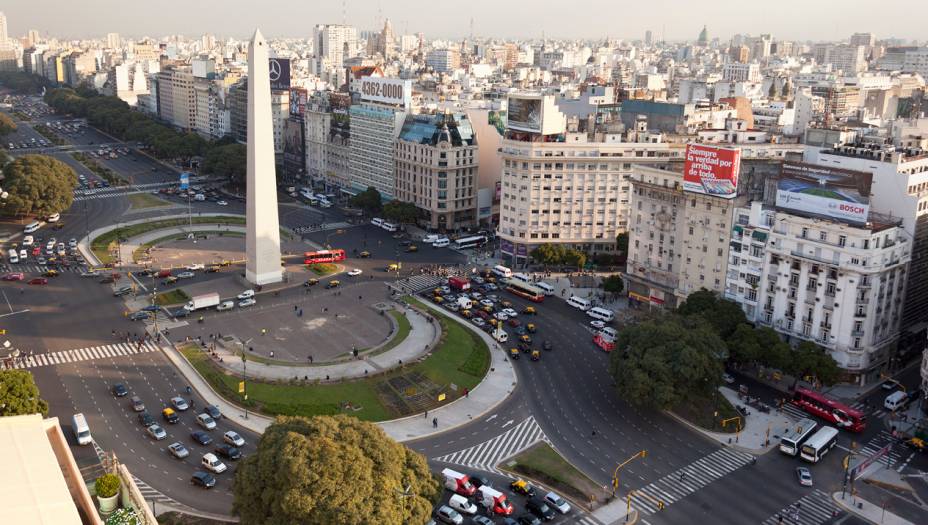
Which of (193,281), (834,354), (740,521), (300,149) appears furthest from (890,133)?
(300,149)

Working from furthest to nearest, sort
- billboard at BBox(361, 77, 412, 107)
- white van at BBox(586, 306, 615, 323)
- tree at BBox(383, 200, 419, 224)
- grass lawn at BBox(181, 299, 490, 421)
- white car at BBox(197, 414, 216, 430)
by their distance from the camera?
1. billboard at BBox(361, 77, 412, 107)
2. tree at BBox(383, 200, 419, 224)
3. white van at BBox(586, 306, 615, 323)
4. grass lawn at BBox(181, 299, 490, 421)
5. white car at BBox(197, 414, 216, 430)

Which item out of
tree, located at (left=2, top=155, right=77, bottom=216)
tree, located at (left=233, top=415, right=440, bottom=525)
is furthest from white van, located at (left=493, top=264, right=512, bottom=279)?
tree, located at (left=2, top=155, right=77, bottom=216)

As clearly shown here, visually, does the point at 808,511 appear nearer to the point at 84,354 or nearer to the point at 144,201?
the point at 84,354

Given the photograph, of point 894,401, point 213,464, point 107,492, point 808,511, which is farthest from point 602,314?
point 107,492

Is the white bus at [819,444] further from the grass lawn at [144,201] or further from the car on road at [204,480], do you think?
the grass lawn at [144,201]

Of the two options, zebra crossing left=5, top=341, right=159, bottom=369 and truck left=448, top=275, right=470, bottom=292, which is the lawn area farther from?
truck left=448, top=275, right=470, bottom=292

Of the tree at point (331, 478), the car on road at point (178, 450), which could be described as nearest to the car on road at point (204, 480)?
the car on road at point (178, 450)
